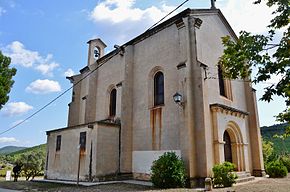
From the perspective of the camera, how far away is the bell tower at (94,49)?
20.9 m

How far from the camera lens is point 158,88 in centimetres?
1531

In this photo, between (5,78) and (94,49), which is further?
(94,49)

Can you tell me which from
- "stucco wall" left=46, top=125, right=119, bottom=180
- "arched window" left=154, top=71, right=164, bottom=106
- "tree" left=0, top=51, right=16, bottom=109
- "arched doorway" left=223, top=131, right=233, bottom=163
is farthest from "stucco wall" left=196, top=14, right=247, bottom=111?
"tree" left=0, top=51, right=16, bottom=109

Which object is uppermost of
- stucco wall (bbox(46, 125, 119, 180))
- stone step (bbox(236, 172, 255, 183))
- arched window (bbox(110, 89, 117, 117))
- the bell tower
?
the bell tower

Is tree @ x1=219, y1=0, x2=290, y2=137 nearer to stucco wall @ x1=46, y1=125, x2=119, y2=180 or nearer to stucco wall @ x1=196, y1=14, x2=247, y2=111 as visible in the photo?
stucco wall @ x1=196, y1=14, x2=247, y2=111

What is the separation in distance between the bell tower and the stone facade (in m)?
3.29

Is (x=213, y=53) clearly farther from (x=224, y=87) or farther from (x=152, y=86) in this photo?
(x=152, y=86)

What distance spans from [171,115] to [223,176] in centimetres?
422

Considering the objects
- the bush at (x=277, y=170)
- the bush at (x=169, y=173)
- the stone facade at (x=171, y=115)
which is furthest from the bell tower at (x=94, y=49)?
the bush at (x=277, y=170)

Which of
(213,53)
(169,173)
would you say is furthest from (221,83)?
(169,173)

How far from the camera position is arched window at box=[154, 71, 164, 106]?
14914 millimetres

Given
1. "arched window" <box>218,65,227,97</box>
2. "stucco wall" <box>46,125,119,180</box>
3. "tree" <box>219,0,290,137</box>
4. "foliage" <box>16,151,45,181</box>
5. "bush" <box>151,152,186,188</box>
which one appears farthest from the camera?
"foliage" <box>16,151,45,181</box>

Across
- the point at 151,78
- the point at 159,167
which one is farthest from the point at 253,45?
the point at 151,78

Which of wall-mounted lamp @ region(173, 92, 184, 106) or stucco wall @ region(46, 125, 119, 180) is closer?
wall-mounted lamp @ region(173, 92, 184, 106)
